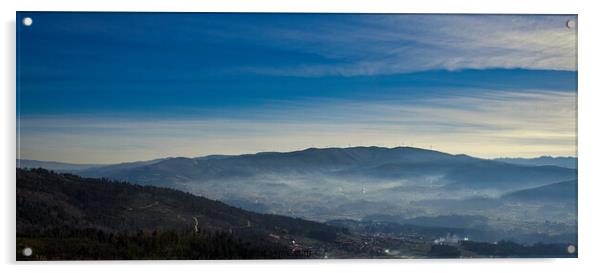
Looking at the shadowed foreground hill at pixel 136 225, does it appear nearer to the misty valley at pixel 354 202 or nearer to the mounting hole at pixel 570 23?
the misty valley at pixel 354 202

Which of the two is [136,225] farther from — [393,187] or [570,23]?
[570,23]

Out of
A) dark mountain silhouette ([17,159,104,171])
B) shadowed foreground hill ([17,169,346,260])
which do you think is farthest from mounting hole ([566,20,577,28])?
dark mountain silhouette ([17,159,104,171])

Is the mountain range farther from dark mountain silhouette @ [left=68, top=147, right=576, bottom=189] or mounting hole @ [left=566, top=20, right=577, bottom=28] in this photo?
mounting hole @ [left=566, top=20, right=577, bottom=28]

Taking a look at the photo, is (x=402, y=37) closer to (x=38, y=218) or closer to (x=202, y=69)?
(x=202, y=69)

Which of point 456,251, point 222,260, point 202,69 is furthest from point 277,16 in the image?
point 456,251

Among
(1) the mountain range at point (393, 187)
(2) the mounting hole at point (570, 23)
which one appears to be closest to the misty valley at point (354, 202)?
(1) the mountain range at point (393, 187)

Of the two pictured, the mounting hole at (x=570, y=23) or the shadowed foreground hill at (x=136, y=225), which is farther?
the mounting hole at (x=570, y=23)
